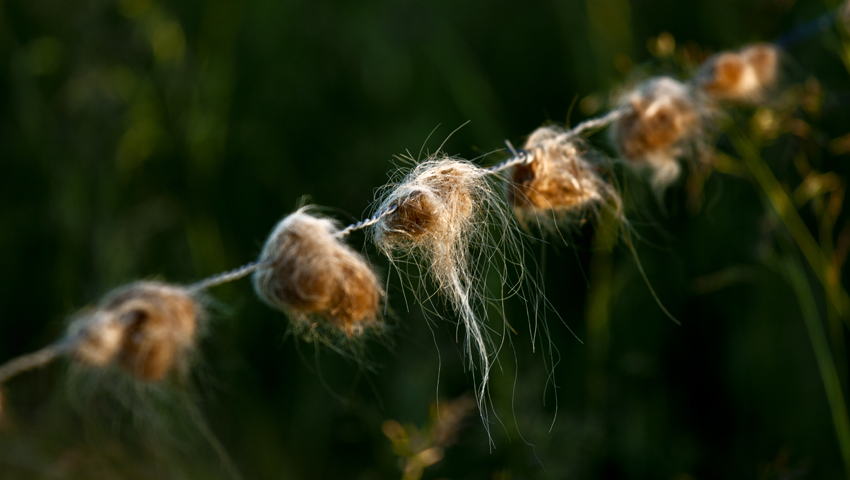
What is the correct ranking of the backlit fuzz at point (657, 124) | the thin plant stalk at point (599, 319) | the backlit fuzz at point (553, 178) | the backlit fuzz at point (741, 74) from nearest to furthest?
the backlit fuzz at point (553, 178) < the backlit fuzz at point (657, 124) < the backlit fuzz at point (741, 74) < the thin plant stalk at point (599, 319)

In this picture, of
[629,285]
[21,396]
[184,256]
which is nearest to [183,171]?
[184,256]

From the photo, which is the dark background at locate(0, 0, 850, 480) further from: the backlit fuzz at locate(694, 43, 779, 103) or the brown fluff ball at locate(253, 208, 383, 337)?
the brown fluff ball at locate(253, 208, 383, 337)

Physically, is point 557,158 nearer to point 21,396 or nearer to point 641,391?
point 641,391

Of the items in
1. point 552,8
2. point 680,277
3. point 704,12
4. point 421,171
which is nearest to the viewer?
point 421,171

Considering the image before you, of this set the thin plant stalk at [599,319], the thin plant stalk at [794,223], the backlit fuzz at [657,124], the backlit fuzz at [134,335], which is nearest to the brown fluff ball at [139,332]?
the backlit fuzz at [134,335]

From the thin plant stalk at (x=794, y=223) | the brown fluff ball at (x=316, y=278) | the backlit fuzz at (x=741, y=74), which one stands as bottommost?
the thin plant stalk at (x=794, y=223)

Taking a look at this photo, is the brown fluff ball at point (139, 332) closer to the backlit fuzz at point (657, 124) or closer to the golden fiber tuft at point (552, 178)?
the golden fiber tuft at point (552, 178)
